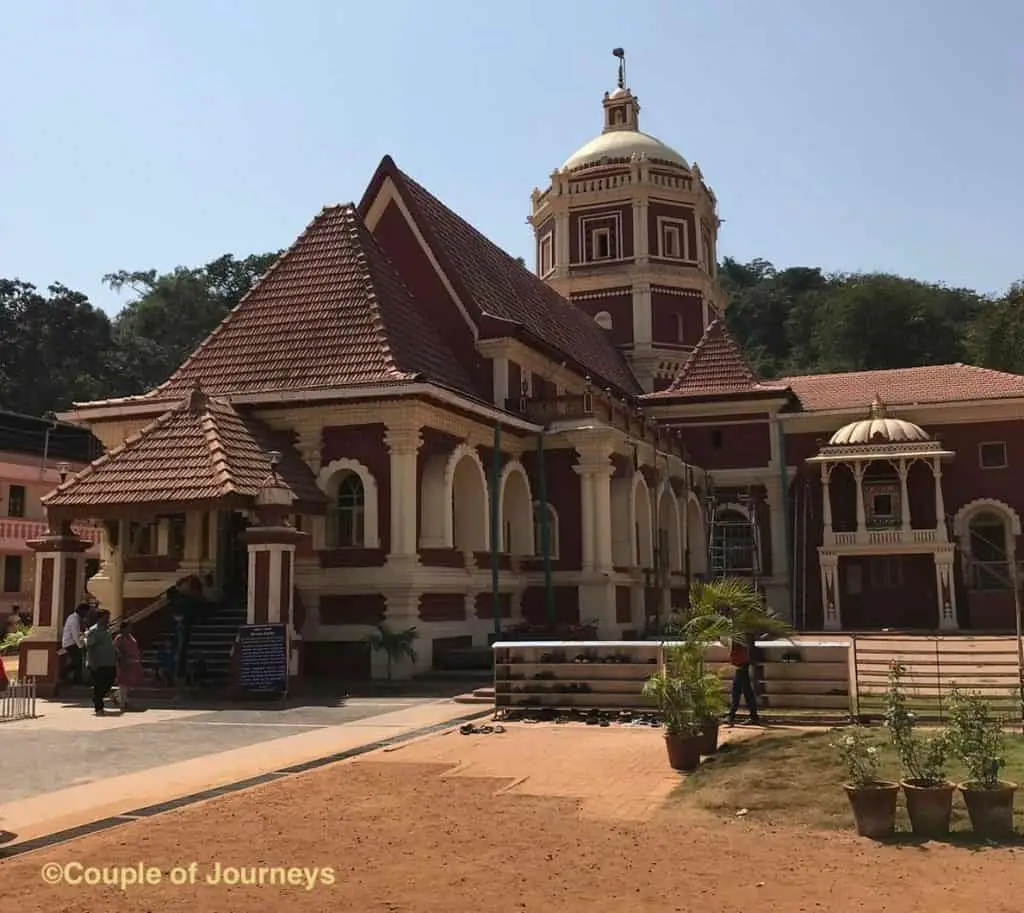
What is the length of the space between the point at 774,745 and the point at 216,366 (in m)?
16.5

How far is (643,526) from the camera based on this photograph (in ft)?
98.4

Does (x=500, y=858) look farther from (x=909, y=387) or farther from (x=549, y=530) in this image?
(x=909, y=387)

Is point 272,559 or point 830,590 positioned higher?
point 272,559

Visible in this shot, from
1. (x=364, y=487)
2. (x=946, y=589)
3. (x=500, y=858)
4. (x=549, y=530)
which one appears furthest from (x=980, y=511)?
(x=500, y=858)

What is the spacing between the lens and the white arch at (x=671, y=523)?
32184 mm

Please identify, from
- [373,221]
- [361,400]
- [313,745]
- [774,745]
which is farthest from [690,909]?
[373,221]

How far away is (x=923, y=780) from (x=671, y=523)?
24.7 m

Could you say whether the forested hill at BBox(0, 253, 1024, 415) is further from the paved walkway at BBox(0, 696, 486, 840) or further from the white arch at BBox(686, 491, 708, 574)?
the paved walkway at BBox(0, 696, 486, 840)

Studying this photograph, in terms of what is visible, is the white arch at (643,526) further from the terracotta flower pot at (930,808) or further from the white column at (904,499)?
the terracotta flower pot at (930,808)

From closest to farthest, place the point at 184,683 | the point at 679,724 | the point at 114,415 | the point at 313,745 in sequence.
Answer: the point at 679,724, the point at 313,745, the point at 184,683, the point at 114,415

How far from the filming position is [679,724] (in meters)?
11.3

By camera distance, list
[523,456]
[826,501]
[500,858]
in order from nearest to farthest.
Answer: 1. [500,858]
2. [523,456]
3. [826,501]

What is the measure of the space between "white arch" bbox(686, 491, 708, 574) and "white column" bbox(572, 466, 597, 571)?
10.1 m

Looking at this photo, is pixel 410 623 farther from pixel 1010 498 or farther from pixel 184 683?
pixel 1010 498
